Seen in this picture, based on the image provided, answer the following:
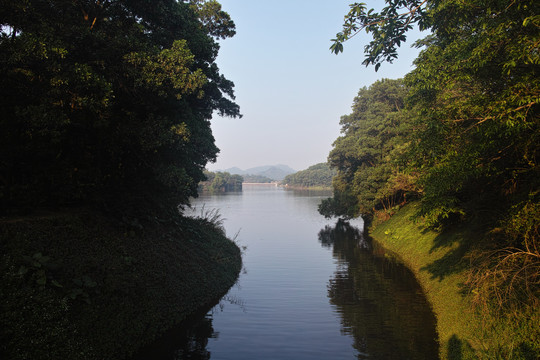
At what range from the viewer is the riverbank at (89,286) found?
8.94 m

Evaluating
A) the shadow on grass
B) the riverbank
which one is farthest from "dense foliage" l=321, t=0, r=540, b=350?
the riverbank

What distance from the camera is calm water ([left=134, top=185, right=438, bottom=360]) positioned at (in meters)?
12.6

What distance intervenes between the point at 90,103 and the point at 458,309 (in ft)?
55.8

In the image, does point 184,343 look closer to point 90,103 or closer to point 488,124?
point 90,103

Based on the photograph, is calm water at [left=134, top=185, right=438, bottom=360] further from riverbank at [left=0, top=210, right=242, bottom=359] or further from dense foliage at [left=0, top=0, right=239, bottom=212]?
dense foliage at [left=0, top=0, right=239, bottom=212]

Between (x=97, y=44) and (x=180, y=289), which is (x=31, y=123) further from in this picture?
(x=180, y=289)

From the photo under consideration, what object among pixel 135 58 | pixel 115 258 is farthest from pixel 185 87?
pixel 115 258

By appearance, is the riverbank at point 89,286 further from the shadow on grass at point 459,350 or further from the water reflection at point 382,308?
the shadow on grass at point 459,350

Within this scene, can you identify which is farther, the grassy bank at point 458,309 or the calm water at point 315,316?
the calm water at point 315,316

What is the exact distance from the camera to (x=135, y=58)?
14312 mm

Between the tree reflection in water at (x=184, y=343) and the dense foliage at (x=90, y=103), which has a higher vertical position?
the dense foliage at (x=90, y=103)

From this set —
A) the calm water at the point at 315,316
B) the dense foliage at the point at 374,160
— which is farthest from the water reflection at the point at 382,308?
the dense foliage at the point at 374,160

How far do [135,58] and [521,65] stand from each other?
567 inches

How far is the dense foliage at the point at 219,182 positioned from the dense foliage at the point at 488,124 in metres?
137
